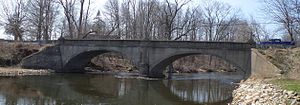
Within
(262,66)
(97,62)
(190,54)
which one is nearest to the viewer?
(262,66)

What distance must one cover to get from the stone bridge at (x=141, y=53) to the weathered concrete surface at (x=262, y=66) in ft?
10.7

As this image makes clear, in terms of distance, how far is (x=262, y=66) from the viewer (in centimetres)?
3033

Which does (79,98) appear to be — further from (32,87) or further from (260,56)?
(260,56)

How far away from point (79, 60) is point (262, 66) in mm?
28974

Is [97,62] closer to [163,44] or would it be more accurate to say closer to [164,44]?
[163,44]

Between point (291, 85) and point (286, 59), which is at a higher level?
point (286, 59)

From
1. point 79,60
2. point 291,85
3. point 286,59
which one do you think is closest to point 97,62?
point 79,60

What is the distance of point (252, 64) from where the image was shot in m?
35.5

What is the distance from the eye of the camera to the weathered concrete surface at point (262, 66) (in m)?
27.9

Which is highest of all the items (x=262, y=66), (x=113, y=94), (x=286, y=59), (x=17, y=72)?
(x=286, y=59)

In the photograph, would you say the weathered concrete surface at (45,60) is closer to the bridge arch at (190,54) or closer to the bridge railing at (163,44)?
the bridge railing at (163,44)

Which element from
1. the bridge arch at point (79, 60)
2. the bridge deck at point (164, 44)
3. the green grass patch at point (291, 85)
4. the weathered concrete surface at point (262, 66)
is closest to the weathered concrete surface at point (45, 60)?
the bridge arch at point (79, 60)

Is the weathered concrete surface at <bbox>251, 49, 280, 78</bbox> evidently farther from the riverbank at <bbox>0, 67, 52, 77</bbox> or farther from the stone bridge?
the riverbank at <bbox>0, 67, 52, 77</bbox>

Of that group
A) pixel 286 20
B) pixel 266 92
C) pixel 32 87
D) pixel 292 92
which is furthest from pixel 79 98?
pixel 286 20
